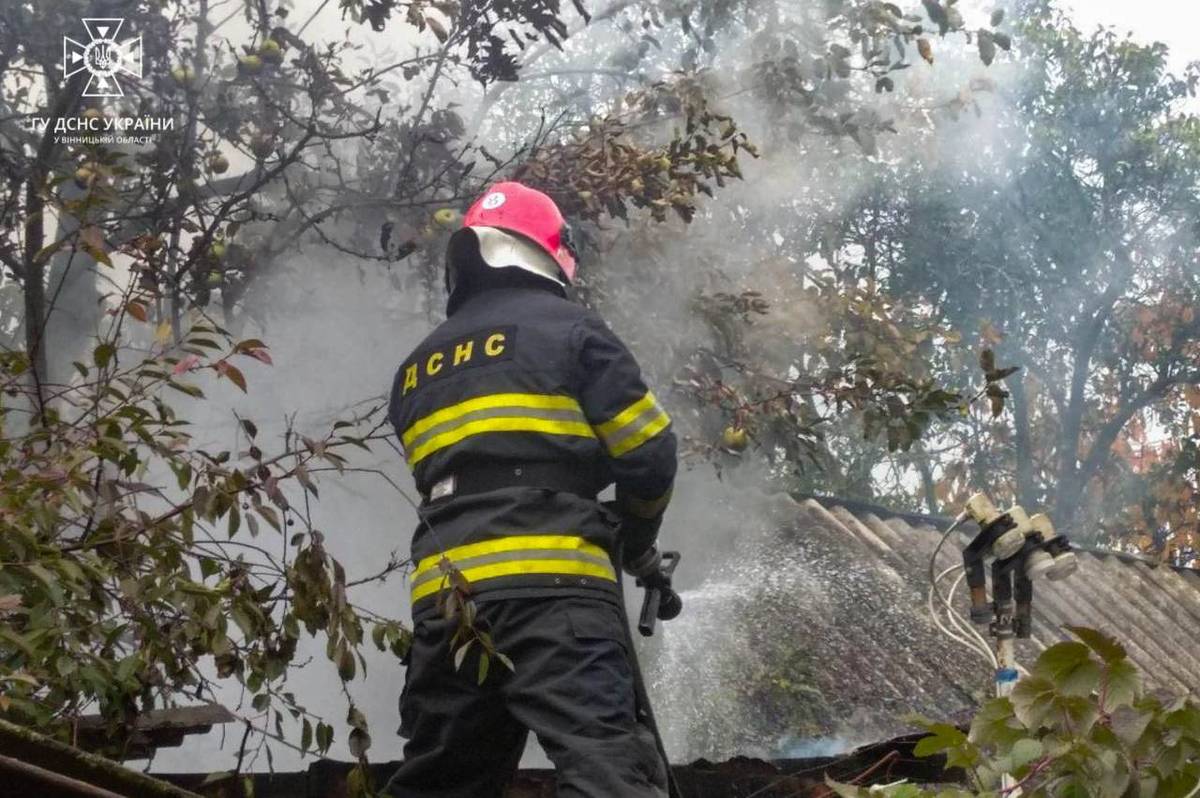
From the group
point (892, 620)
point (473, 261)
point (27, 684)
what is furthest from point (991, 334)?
point (27, 684)

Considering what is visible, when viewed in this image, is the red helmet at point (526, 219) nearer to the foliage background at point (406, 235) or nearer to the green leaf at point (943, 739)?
the foliage background at point (406, 235)

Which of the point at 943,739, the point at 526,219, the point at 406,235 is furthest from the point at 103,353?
the point at 406,235

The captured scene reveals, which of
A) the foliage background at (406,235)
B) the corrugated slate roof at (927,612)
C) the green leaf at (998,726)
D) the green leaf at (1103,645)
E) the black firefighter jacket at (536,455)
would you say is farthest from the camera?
the corrugated slate roof at (927,612)

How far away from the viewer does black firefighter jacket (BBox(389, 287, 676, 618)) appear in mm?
2955

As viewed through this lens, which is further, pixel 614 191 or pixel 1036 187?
pixel 1036 187

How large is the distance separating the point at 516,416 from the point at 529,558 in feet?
1.03

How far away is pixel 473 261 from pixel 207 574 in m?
0.95

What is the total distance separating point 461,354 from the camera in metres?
3.18

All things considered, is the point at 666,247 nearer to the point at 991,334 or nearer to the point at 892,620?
the point at 892,620

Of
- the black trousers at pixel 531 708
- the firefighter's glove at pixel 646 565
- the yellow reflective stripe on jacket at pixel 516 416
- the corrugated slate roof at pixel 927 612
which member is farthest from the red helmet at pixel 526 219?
the corrugated slate roof at pixel 927 612

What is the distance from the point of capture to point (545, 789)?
3.28 m

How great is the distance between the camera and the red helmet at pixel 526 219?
3355mm

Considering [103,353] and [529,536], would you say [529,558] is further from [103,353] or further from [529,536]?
[103,353]

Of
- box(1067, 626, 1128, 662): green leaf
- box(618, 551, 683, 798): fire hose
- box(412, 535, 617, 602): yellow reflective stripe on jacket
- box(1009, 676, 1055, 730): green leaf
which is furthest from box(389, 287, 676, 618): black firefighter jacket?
box(1067, 626, 1128, 662): green leaf
